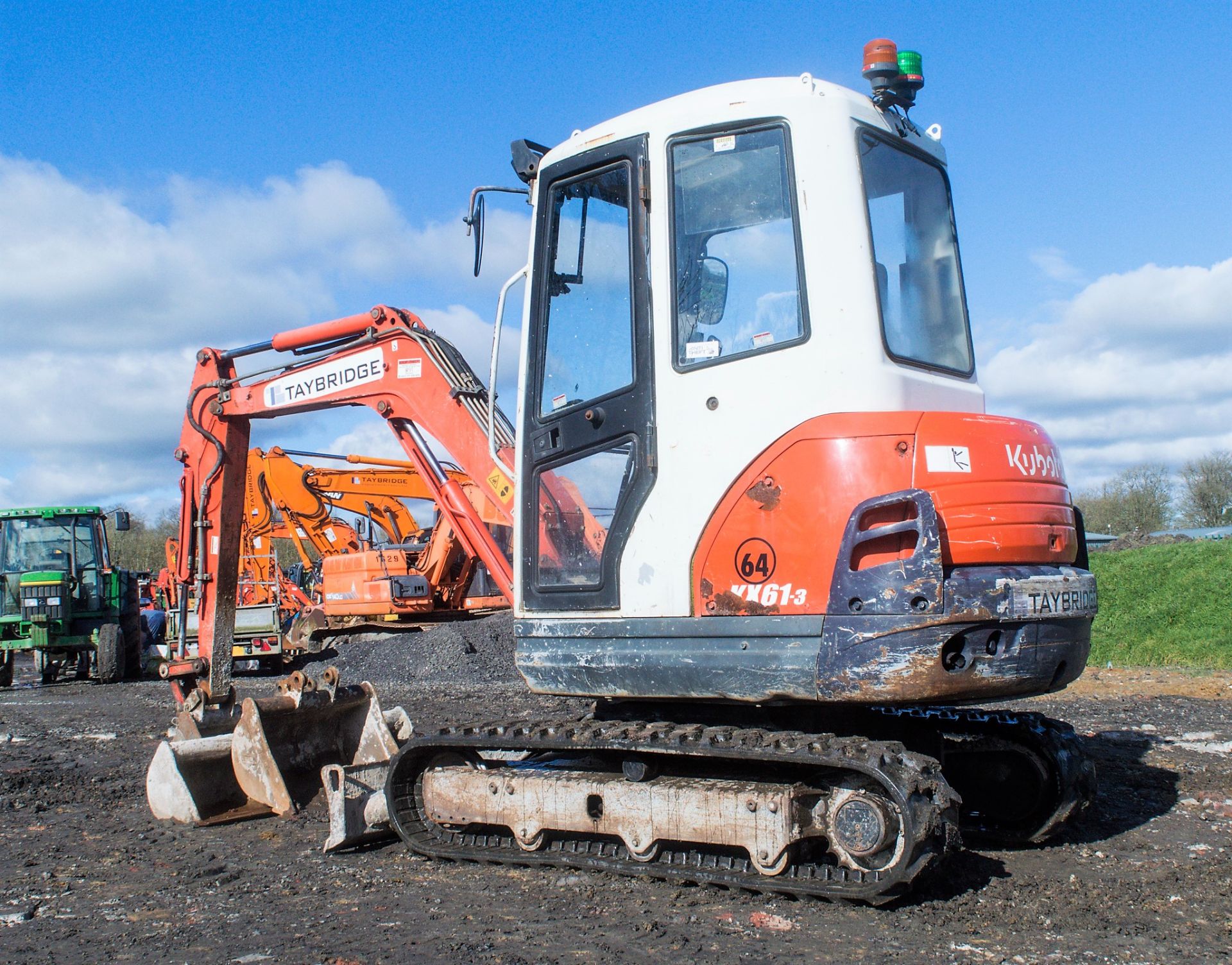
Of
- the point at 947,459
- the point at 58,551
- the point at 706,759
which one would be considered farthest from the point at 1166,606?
the point at 58,551

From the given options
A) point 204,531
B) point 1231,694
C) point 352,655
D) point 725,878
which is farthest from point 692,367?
point 352,655

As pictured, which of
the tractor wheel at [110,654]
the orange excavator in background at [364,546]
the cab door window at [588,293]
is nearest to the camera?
the cab door window at [588,293]

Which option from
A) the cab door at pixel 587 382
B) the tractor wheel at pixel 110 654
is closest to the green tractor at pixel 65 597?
the tractor wheel at pixel 110 654

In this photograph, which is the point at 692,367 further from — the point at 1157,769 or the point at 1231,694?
the point at 1231,694

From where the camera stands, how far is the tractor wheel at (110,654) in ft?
54.9

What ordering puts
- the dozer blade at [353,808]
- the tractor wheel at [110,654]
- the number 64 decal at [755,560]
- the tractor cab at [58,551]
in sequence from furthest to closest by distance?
the tractor cab at [58,551] → the tractor wheel at [110,654] → the dozer blade at [353,808] → the number 64 decal at [755,560]

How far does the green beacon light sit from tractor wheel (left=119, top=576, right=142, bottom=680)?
16230mm

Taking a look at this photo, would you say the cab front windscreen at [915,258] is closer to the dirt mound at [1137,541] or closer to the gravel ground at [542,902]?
the gravel ground at [542,902]

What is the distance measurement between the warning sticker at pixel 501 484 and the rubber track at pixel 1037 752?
82.3 inches

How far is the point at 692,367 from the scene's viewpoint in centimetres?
424

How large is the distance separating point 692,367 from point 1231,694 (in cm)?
996

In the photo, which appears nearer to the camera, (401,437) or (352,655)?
(401,437)

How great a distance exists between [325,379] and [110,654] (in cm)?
1242

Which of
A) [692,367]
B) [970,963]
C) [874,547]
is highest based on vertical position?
[692,367]
